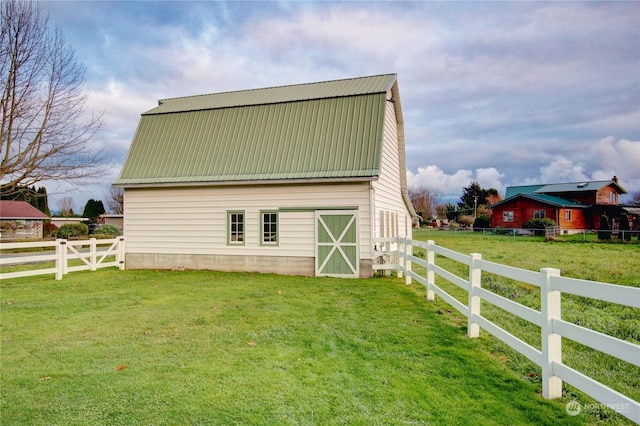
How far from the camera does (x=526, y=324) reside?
21.2ft

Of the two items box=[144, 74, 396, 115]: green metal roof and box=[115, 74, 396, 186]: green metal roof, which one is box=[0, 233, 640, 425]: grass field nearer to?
box=[115, 74, 396, 186]: green metal roof

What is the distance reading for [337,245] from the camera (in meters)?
12.6

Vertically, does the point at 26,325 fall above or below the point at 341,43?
below

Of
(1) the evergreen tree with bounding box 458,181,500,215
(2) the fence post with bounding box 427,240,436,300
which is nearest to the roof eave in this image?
(2) the fence post with bounding box 427,240,436,300

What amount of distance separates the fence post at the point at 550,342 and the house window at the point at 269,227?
10.3 m

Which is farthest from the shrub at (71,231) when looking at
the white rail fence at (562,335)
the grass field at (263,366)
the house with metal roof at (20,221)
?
the white rail fence at (562,335)

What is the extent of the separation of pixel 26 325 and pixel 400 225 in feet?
48.6

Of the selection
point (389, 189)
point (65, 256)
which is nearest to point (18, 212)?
point (65, 256)

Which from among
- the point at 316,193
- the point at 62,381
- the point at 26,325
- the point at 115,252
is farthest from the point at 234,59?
the point at 62,381

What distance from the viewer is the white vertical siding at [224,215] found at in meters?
12.8

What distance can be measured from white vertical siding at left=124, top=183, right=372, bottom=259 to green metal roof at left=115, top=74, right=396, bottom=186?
0.54 m

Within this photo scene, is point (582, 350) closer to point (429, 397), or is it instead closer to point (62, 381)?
point (429, 397)

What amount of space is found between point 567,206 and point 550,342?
42204 millimetres

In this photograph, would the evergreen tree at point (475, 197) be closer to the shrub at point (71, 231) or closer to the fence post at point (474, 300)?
the shrub at point (71, 231)
